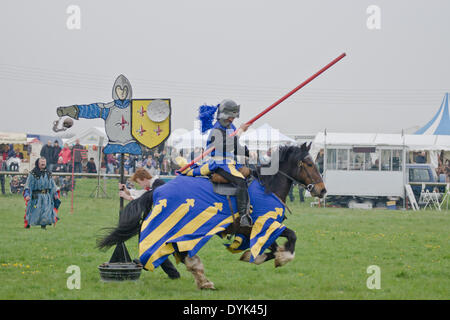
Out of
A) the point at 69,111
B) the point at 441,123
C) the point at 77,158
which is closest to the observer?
the point at 69,111

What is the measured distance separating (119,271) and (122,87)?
2.47 meters

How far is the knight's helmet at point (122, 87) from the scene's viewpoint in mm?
9152

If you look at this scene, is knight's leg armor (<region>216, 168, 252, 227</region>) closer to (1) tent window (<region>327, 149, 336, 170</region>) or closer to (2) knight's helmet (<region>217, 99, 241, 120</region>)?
(2) knight's helmet (<region>217, 99, 241, 120</region>)

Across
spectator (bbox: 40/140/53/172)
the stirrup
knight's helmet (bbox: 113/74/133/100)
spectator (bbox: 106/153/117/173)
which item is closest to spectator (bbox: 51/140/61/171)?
spectator (bbox: 40/140/53/172)

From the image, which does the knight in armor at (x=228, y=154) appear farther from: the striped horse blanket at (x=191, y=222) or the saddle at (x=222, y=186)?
the striped horse blanket at (x=191, y=222)

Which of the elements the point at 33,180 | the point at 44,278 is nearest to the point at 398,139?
the point at 33,180

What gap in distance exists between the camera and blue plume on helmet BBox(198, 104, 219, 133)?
852cm

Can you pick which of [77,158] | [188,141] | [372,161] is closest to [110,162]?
[77,158]

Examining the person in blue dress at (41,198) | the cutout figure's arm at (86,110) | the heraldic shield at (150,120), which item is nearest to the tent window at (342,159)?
the person in blue dress at (41,198)

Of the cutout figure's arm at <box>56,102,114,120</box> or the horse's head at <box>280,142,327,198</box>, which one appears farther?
the cutout figure's arm at <box>56,102,114,120</box>

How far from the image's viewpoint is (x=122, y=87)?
9211 millimetres

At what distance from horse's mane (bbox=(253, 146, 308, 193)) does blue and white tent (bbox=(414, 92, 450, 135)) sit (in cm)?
2509

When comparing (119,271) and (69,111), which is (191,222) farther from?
(69,111)
